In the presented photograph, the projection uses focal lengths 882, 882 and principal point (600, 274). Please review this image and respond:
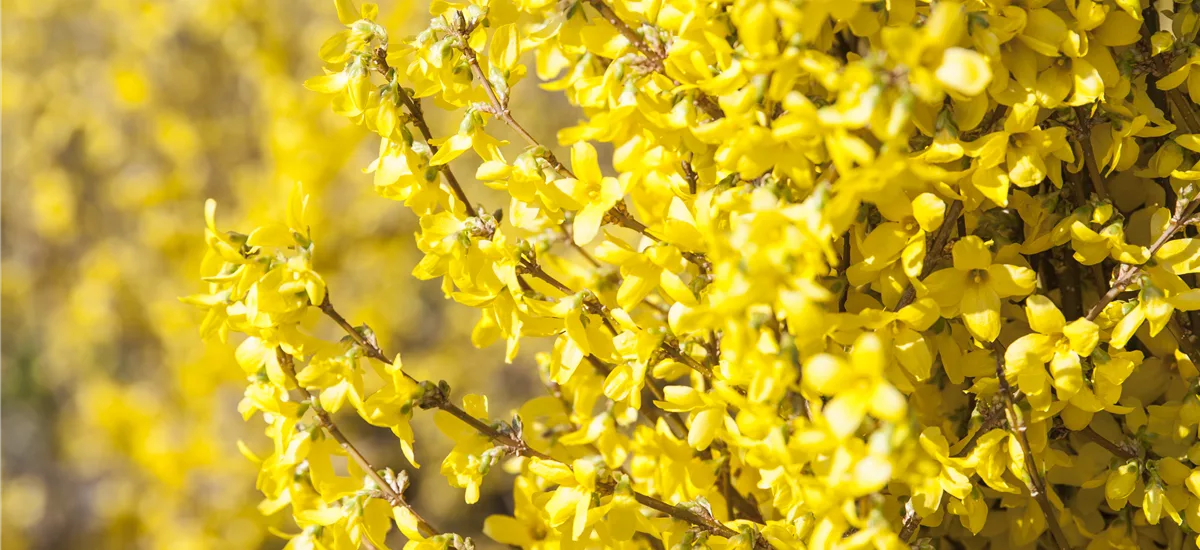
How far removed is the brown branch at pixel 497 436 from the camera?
684mm

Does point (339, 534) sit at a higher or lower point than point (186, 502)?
higher

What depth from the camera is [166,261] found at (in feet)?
10.8

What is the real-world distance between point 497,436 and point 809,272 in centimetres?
40

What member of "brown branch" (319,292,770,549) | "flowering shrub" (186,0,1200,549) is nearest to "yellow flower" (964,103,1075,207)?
"flowering shrub" (186,0,1200,549)

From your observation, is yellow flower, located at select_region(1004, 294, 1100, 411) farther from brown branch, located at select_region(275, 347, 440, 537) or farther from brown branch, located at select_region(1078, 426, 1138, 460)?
brown branch, located at select_region(275, 347, 440, 537)

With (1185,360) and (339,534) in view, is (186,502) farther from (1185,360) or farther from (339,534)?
(1185,360)

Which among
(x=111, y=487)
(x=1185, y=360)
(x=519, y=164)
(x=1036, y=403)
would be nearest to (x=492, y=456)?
(x=519, y=164)

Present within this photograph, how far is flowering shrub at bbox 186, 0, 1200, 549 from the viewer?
1.61 feet

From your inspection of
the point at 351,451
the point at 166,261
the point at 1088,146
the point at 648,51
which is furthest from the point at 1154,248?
the point at 166,261

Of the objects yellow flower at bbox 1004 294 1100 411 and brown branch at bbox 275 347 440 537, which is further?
brown branch at bbox 275 347 440 537

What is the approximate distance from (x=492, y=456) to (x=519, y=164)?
0.83 feet

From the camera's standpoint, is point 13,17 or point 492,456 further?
point 13,17

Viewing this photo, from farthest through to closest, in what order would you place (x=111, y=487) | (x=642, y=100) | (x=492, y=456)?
(x=111, y=487) → (x=492, y=456) → (x=642, y=100)

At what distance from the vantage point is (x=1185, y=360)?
27.2 inches
